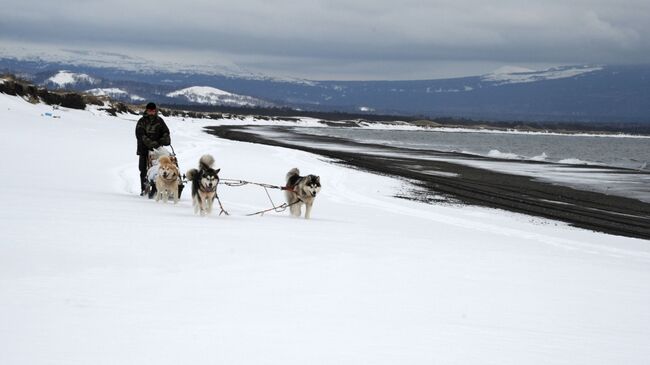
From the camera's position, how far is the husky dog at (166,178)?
427 inches

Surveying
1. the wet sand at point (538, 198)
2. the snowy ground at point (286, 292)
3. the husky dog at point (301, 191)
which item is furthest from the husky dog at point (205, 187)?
the wet sand at point (538, 198)

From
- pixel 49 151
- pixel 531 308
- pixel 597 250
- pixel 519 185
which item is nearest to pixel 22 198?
pixel 531 308

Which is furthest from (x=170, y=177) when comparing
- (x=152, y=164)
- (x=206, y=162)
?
(x=206, y=162)

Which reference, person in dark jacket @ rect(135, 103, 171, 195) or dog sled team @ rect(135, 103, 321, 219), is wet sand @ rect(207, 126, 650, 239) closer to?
dog sled team @ rect(135, 103, 321, 219)

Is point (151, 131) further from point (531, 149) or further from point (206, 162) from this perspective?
point (531, 149)

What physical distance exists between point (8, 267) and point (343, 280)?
274cm

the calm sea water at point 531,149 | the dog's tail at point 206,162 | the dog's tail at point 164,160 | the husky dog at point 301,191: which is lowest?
the calm sea water at point 531,149

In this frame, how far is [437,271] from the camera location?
6750mm

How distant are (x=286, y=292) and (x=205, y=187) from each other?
4729 mm

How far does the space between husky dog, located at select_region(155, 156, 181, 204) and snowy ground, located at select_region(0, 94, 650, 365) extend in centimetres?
41

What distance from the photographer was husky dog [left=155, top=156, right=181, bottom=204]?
427 inches

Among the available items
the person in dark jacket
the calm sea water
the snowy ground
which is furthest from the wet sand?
the calm sea water

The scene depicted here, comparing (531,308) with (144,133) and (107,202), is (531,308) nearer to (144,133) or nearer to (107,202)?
(107,202)

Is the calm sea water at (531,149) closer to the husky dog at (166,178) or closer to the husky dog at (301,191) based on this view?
the husky dog at (301,191)
